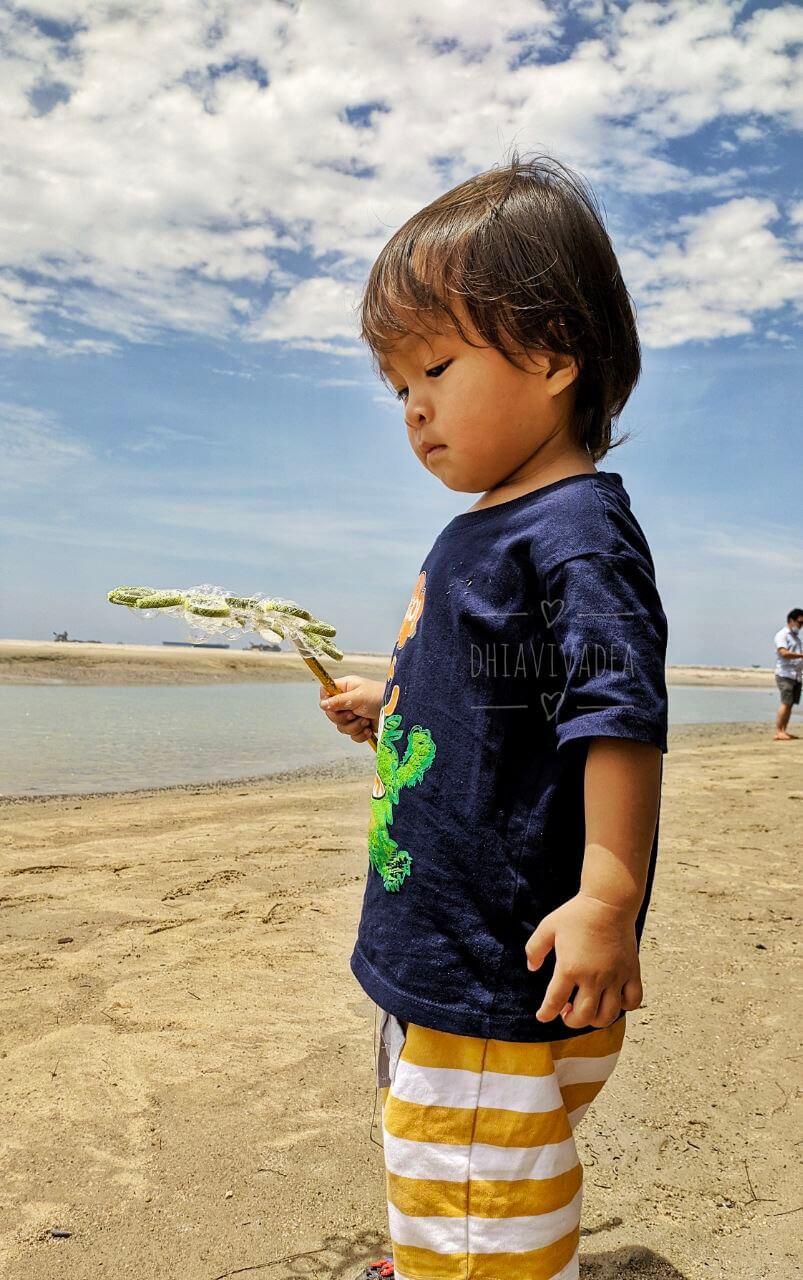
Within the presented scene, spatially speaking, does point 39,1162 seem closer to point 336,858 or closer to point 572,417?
point 572,417

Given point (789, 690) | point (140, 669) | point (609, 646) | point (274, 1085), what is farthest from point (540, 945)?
point (140, 669)

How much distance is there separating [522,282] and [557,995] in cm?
104

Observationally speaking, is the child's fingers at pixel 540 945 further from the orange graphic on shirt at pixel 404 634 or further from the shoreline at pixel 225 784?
the shoreline at pixel 225 784

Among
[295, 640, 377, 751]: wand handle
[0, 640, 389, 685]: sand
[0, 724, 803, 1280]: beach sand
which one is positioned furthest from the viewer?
[0, 640, 389, 685]: sand

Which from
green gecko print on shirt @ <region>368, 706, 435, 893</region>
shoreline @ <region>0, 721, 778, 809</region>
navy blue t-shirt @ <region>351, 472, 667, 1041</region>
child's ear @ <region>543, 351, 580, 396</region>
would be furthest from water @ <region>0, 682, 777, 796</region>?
child's ear @ <region>543, 351, 580, 396</region>

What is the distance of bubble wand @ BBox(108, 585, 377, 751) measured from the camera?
1742 millimetres

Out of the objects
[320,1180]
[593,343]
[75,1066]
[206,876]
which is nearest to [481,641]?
[593,343]

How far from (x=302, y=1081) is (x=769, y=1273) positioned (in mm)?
1219

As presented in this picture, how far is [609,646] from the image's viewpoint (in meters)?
1.27

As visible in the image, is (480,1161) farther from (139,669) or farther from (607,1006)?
(139,669)

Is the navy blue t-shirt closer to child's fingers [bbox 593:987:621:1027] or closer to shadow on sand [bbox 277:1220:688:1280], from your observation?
child's fingers [bbox 593:987:621:1027]

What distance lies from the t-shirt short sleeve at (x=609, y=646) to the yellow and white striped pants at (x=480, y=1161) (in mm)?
491

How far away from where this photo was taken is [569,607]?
1.31 meters

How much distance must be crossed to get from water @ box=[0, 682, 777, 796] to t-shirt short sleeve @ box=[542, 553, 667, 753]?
7.08 meters
